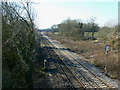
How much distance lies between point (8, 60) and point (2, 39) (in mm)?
1484

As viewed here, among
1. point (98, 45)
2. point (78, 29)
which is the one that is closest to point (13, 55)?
point (98, 45)

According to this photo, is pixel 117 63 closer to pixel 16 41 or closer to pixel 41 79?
pixel 41 79

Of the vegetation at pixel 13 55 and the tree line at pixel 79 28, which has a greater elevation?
the tree line at pixel 79 28

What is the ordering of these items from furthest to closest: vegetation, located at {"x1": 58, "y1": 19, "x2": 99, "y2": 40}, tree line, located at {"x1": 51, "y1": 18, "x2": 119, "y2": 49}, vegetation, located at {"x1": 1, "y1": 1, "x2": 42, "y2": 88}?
vegetation, located at {"x1": 58, "y1": 19, "x2": 99, "y2": 40} < tree line, located at {"x1": 51, "y1": 18, "x2": 119, "y2": 49} < vegetation, located at {"x1": 1, "y1": 1, "x2": 42, "y2": 88}

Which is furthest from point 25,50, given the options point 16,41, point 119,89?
point 119,89

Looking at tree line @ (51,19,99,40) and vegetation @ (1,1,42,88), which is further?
tree line @ (51,19,99,40)

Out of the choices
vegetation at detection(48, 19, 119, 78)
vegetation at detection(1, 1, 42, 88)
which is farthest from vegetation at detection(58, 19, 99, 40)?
vegetation at detection(1, 1, 42, 88)

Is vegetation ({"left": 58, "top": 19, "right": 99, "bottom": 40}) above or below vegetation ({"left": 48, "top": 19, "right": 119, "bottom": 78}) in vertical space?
above

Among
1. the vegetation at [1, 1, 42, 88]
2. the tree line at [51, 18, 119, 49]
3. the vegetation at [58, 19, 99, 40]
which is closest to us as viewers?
the vegetation at [1, 1, 42, 88]

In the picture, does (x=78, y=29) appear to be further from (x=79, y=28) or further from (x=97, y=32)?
(x=97, y=32)

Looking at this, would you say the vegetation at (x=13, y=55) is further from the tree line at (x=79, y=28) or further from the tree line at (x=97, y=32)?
the tree line at (x=79, y=28)

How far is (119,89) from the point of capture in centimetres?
711

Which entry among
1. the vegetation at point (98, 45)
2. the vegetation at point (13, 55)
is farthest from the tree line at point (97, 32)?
the vegetation at point (13, 55)

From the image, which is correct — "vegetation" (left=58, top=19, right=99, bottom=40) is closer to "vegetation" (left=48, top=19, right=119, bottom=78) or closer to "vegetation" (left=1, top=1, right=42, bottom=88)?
"vegetation" (left=48, top=19, right=119, bottom=78)
